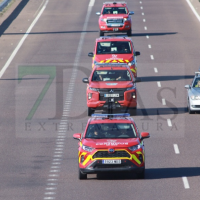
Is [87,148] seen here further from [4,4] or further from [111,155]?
[4,4]

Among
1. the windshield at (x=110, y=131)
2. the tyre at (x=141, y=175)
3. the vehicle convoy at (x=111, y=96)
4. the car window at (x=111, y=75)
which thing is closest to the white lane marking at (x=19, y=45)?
the car window at (x=111, y=75)

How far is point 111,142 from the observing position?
18.8m

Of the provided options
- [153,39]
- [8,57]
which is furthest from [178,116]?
[153,39]

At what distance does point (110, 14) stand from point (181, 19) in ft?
30.1

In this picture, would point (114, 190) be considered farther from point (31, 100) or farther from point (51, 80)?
point (51, 80)

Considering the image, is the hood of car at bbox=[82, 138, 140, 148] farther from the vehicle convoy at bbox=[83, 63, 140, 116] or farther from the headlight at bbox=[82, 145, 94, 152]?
the vehicle convoy at bbox=[83, 63, 140, 116]

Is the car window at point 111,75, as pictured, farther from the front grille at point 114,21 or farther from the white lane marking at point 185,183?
the front grille at point 114,21

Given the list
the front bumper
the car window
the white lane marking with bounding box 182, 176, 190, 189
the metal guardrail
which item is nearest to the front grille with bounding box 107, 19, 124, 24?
the metal guardrail

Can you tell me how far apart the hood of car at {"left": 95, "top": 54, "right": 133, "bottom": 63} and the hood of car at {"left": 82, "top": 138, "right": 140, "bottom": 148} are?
49.6ft

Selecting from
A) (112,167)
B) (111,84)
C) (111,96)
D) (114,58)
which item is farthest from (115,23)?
(112,167)

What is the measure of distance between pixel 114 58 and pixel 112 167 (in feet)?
52.6

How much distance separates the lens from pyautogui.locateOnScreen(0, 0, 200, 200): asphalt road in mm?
18531

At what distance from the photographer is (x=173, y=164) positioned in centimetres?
2086

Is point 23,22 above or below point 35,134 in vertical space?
below
